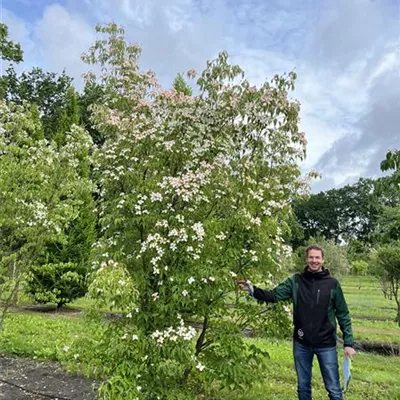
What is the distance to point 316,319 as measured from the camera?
3.48 meters

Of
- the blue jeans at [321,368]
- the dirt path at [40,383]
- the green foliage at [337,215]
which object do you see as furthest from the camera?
the green foliage at [337,215]

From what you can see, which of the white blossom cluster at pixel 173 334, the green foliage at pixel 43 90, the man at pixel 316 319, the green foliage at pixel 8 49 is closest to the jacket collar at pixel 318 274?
the man at pixel 316 319

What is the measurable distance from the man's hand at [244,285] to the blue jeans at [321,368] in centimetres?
61

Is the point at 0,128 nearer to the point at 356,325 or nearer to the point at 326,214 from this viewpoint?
the point at 356,325

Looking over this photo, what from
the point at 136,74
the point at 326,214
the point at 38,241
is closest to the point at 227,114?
the point at 136,74

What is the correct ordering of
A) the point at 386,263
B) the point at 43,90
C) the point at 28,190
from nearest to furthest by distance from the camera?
1. the point at 28,190
2. the point at 386,263
3. the point at 43,90

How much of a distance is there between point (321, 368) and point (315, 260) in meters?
0.91

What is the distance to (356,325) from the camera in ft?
40.9

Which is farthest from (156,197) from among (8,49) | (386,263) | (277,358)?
(8,49)

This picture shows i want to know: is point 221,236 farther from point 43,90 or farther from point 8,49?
point 43,90

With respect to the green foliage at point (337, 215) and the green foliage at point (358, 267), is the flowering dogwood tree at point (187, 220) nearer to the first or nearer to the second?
the green foliage at point (358, 267)

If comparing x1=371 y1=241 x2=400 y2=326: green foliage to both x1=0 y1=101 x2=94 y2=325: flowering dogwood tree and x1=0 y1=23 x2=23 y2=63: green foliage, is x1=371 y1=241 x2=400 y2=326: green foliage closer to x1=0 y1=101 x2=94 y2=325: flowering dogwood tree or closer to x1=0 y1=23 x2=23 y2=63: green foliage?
x1=0 y1=101 x2=94 y2=325: flowering dogwood tree

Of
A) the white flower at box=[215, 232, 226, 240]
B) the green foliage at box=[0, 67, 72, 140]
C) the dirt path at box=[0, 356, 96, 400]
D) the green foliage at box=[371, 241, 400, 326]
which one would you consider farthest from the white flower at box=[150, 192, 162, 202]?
the green foliage at box=[0, 67, 72, 140]

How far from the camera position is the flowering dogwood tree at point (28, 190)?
5711mm
